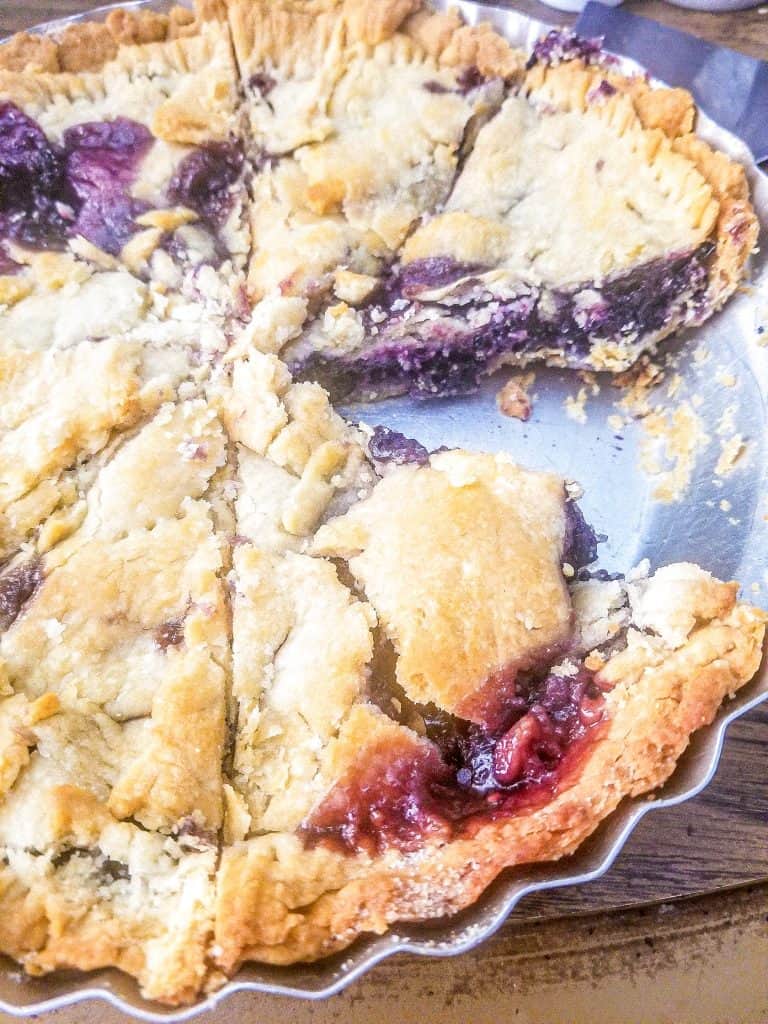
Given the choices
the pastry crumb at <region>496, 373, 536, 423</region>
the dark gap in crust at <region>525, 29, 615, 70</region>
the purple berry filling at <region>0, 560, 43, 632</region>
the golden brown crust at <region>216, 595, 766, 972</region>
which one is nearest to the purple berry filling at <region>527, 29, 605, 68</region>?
the dark gap in crust at <region>525, 29, 615, 70</region>

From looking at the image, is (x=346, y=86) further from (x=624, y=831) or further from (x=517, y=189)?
(x=624, y=831)

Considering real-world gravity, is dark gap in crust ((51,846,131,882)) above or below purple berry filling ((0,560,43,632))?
below

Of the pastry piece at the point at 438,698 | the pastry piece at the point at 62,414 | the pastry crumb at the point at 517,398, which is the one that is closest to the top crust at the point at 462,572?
the pastry piece at the point at 438,698

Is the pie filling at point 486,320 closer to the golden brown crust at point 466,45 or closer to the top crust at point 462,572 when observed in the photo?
the top crust at point 462,572

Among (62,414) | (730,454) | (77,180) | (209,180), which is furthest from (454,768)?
(77,180)

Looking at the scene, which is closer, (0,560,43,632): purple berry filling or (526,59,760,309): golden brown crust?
(0,560,43,632): purple berry filling

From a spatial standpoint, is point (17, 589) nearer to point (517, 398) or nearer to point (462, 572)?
point (462, 572)

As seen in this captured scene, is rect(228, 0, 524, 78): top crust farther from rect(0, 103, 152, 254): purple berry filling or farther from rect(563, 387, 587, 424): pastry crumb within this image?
rect(563, 387, 587, 424): pastry crumb
